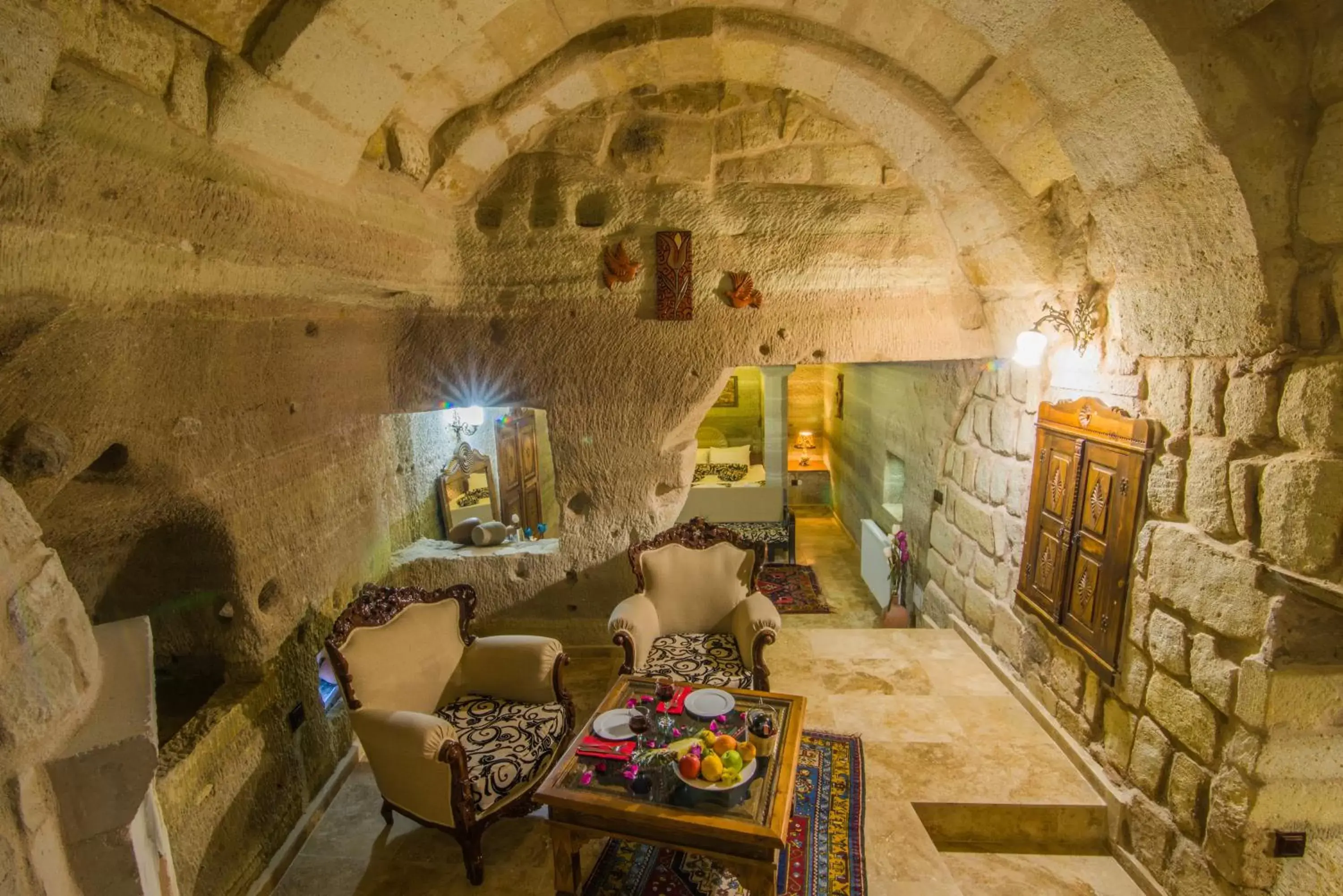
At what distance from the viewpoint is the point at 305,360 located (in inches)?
123

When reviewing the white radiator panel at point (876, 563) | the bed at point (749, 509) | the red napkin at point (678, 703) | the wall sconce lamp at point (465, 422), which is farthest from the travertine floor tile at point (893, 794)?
the bed at point (749, 509)

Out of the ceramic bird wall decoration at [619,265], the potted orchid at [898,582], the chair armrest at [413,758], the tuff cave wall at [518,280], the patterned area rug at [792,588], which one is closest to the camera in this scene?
the tuff cave wall at [518,280]

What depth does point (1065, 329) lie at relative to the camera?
3.09 meters

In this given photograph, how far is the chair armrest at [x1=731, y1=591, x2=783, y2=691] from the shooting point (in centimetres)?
330

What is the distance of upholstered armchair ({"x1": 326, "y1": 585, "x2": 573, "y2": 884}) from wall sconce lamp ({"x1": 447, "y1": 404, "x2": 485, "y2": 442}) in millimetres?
2650

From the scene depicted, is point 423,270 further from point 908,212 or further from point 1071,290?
point 1071,290

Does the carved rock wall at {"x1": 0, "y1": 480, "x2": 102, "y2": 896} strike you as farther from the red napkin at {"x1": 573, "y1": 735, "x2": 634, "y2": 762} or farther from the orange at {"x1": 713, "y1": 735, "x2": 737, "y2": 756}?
the orange at {"x1": 713, "y1": 735, "x2": 737, "y2": 756}

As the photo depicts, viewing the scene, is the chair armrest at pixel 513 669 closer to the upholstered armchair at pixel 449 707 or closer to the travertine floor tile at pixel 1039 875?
the upholstered armchair at pixel 449 707

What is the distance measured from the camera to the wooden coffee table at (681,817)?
2.11 meters

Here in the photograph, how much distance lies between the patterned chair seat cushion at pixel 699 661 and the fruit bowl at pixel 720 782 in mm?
770

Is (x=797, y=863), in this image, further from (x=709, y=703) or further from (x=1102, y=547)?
(x=1102, y=547)

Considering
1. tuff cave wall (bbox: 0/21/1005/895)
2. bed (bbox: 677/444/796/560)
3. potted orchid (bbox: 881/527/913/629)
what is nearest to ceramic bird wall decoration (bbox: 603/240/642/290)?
tuff cave wall (bbox: 0/21/1005/895)

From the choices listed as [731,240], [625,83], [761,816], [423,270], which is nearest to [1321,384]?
[761,816]

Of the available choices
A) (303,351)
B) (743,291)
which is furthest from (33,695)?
(743,291)
